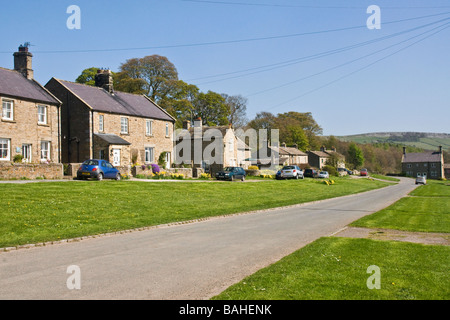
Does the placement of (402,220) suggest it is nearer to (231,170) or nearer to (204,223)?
(204,223)

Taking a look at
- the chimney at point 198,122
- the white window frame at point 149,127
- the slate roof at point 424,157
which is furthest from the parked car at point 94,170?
the slate roof at point 424,157

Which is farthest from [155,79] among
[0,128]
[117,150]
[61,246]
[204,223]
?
[61,246]

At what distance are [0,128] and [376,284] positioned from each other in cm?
3049

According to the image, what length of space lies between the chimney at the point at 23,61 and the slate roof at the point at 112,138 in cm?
794

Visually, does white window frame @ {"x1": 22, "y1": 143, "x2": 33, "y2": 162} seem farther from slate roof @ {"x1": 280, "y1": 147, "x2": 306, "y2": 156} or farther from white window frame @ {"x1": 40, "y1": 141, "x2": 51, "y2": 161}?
slate roof @ {"x1": 280, "y1": 147, "x2": 306, "y2": 156}

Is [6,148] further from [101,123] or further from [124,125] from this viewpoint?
[124,125]

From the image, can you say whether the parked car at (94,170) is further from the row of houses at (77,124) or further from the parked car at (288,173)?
the parked car at (288,173)

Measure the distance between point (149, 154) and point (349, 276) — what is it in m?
→ 38.4

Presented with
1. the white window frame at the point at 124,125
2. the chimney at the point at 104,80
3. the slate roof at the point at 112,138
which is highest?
the chimney at the point at 104,80

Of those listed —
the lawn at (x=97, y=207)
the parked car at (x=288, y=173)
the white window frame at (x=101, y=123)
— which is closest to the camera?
the lawn at (x=97, y=207)

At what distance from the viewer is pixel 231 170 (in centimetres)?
4031

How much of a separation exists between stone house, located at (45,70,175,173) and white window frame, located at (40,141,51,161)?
3363mm

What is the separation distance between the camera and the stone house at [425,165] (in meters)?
127

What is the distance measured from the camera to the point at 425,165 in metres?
129
